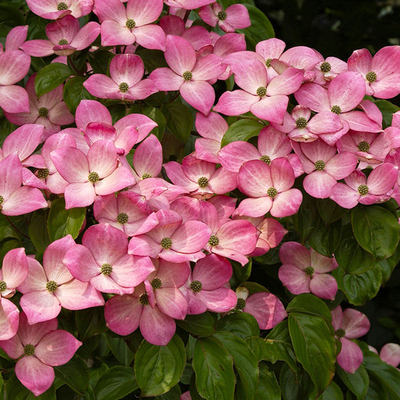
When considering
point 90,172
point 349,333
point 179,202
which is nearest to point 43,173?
point 90,172

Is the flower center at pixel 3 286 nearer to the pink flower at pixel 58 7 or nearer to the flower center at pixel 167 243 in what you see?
the flower center at pixel 167 243

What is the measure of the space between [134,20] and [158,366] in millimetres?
482

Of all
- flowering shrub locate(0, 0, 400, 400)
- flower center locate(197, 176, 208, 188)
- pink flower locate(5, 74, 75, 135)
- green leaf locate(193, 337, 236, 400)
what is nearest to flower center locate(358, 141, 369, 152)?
flowering shrub locate(0, 0, 400, 400)

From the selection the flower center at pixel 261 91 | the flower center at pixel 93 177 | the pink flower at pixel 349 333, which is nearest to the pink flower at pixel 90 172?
the flower center at pixel 93 177

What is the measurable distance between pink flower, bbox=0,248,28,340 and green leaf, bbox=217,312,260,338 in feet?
1.02

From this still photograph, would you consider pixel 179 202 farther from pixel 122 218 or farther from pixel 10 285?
pixel 10 285

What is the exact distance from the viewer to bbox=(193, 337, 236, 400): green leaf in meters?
0.91

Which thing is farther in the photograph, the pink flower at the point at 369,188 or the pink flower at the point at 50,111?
the pink flower at the point at 50,111

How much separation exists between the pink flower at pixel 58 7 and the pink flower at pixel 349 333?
66 centimetres

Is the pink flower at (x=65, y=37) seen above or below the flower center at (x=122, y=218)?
above

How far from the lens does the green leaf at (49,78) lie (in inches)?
40.5

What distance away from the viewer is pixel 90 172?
89 centimetres

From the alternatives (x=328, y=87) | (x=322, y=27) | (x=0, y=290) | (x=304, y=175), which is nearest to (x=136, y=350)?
(x=0, y=290)

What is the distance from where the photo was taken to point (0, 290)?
821 mm
